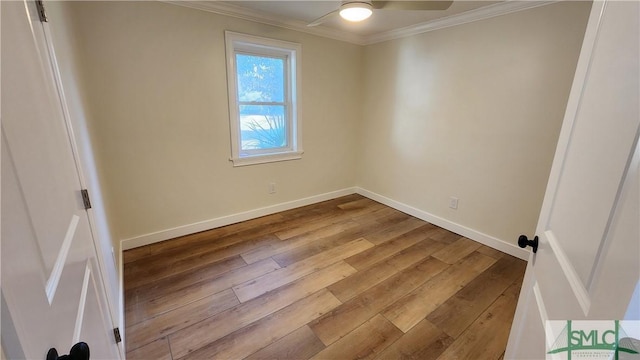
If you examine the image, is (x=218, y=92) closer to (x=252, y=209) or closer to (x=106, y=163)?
(x=106, y=163)

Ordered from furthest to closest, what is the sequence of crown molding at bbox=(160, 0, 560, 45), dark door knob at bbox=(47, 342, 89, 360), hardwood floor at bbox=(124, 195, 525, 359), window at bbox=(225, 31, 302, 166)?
window at bbox=(225, 31, 302, 166) < crown molding at bbox=(160, 0, 560, 45) < hardwood floor at bbox=(124, 195, 525, 359) < dark door knob at bbox=(47, 342, 89, 360)

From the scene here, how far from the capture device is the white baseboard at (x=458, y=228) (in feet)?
8.58

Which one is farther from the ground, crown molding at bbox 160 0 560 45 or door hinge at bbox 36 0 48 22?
crown molding at bbox 160 0 560 45

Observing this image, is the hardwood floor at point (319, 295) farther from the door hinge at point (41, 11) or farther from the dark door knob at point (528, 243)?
the door hinge at point (41, 11)

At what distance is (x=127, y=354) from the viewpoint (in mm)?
1547

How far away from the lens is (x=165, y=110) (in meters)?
2.57

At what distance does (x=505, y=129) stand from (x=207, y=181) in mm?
→ 3025

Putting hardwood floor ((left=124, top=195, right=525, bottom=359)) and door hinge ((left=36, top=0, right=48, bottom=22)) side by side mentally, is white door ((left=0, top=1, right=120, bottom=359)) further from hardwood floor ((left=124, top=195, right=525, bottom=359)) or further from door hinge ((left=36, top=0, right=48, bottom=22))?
hardwood floor ((left=124, top=195, right=525, bottom=359))

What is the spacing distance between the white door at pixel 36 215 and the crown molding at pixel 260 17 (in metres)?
1.97

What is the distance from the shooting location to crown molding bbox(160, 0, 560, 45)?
236cm

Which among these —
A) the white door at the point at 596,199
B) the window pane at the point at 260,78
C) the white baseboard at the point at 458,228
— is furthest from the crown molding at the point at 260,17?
the white door at the point at 596,199

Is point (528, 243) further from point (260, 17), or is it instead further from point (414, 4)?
point (260, 17)

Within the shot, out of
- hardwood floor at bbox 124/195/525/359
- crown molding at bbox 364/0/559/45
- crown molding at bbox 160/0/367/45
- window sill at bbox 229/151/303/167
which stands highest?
crown molding at bbox 160/0/367/45

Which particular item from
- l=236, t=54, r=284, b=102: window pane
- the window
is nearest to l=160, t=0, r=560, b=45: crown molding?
the window
